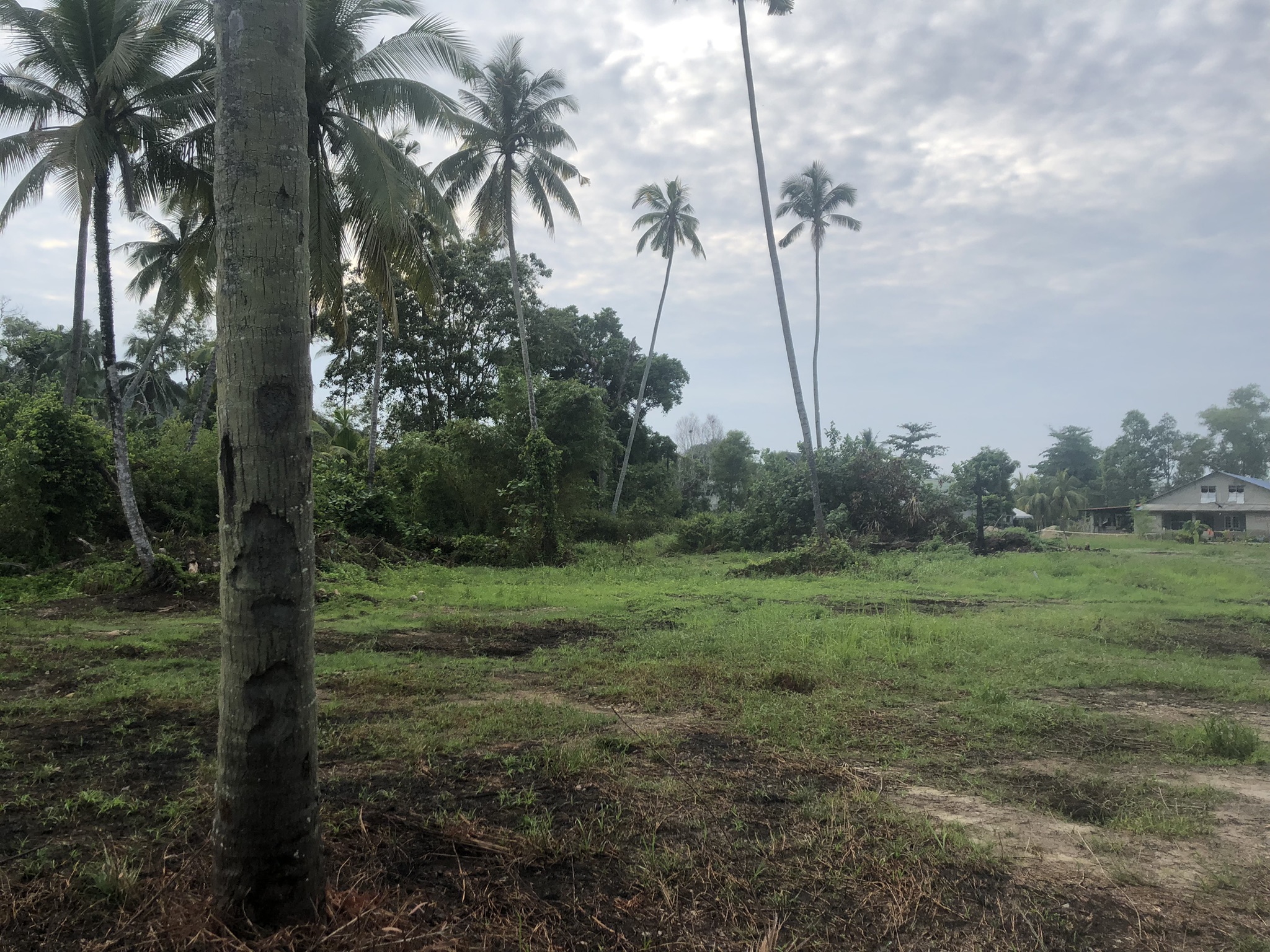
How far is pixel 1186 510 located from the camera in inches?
1623

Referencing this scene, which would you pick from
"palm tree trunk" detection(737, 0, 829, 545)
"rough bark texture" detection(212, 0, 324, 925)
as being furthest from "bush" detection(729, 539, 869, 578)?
A: "rough bark texture" detection(212, 0, 324, 925)

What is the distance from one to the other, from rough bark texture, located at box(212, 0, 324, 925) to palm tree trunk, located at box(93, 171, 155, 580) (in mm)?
9705

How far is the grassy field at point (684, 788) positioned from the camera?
2.54 meters

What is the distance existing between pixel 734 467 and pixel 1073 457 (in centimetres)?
3558

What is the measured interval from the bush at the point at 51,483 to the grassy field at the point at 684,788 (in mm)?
4843

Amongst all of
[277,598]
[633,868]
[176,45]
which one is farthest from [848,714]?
[176,45]

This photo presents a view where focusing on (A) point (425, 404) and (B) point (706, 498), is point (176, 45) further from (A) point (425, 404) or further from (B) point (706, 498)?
(B) point (706, 498)

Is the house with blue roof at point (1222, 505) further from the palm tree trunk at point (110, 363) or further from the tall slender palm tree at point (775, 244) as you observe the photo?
the palm tree trunk at point (110, 363)

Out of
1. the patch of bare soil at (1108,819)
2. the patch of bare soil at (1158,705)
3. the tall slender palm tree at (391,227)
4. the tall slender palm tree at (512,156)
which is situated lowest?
the patch of bare soil at (1158,705)

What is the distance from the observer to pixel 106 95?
32.7 feet

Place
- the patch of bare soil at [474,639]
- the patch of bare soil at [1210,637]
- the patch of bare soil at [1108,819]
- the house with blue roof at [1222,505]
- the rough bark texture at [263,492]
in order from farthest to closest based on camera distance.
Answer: the house with blue roof at [1222,505], the patch of bare soil at [1210,637], the patch of bare soil at [474,639], the patch of bare soil at [1108,819], the rough bark texture at [263,492]

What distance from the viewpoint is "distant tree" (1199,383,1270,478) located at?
183ft

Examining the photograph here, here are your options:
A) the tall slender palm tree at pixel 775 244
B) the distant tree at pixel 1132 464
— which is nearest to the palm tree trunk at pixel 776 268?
the tall slender palm tree at pixel 775 244

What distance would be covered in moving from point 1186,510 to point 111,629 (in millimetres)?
49099
